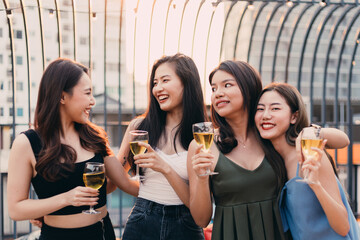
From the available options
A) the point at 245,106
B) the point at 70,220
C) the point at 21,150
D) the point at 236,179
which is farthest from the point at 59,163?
the point at 245,106

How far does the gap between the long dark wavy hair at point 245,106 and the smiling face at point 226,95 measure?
3 centimetres

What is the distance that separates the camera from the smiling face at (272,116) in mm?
2078

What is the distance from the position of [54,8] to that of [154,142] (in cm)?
247

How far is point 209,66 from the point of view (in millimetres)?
4680

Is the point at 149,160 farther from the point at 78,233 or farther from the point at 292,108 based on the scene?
the point at 292,108

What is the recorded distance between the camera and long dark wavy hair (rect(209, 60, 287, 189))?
209 cm

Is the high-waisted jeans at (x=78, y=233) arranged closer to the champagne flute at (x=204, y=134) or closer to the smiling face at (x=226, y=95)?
the champagne flute at (x=204, y=134)

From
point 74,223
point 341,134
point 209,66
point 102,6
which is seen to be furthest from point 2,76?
point 341,134

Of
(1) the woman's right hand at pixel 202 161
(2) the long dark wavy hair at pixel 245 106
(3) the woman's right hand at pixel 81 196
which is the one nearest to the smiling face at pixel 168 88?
(2) the long dark wavy hair at pixel 245 106

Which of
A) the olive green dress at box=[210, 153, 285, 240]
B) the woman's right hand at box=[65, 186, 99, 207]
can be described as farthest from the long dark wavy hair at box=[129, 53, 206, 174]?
the woman's right hand at box=[65, 186, 99, 207]

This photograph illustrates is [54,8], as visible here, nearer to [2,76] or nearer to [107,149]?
[2,76]

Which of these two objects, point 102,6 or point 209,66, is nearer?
point 102,6

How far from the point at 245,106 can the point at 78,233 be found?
125 centimetres

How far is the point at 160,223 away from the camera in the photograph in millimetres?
2127
